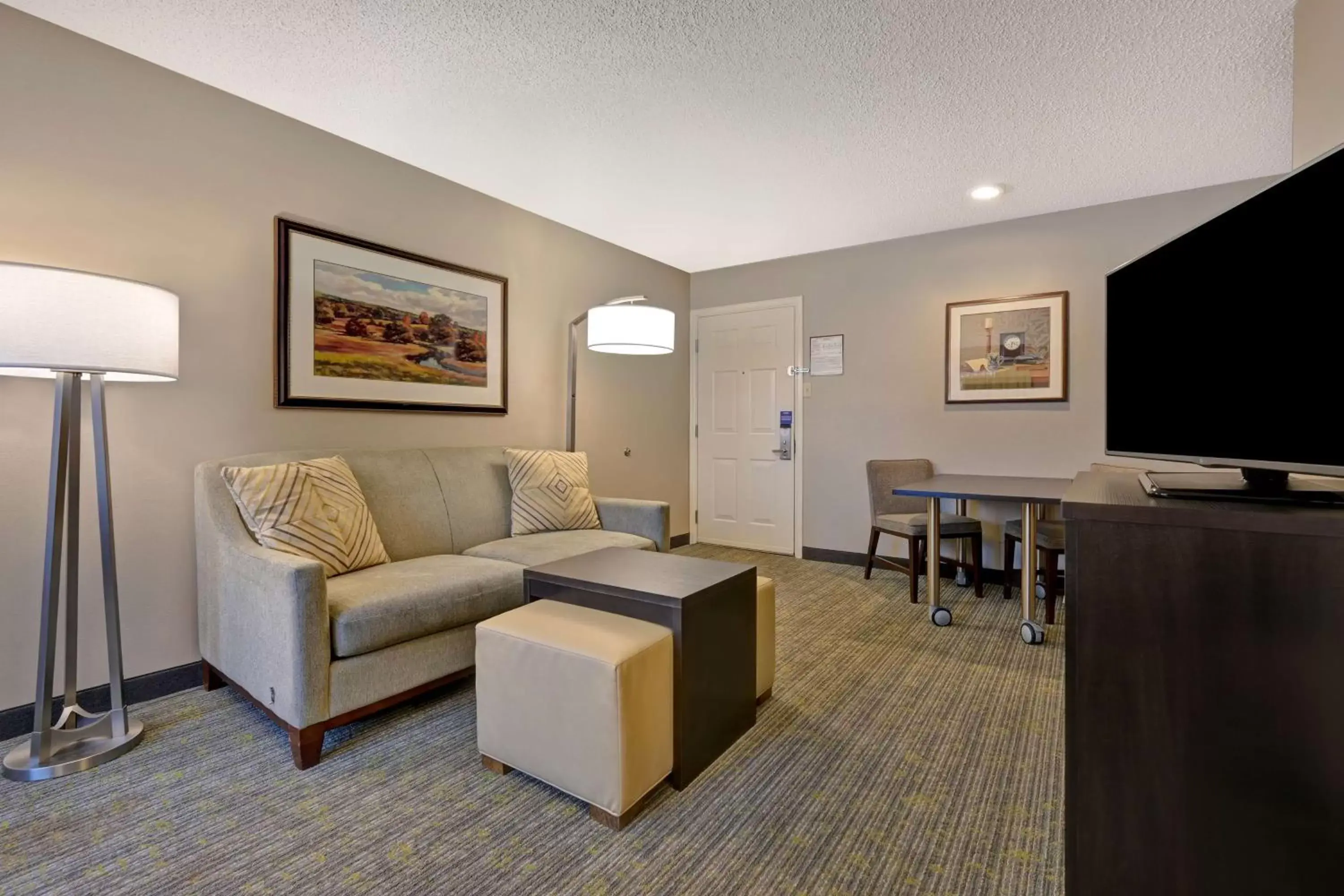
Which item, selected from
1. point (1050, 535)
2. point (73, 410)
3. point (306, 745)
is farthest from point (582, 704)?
point (1050, 535)

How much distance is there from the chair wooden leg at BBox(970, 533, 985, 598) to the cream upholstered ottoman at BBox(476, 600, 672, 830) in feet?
8.82

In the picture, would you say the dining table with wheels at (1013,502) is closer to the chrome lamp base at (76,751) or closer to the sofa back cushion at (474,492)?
the sofa back cushion at (474,492)

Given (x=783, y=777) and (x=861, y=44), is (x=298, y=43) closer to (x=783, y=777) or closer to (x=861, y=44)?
(x=861, y=44)

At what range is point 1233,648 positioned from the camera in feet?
2.86

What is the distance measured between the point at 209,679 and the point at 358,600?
1.00 m

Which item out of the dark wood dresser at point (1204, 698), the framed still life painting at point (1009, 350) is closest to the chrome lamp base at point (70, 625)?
the dark wood dresser at point (1204, 698)

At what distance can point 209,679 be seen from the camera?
2.38m

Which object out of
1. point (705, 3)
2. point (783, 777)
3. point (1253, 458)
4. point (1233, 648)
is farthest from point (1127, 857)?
point (705, 3)

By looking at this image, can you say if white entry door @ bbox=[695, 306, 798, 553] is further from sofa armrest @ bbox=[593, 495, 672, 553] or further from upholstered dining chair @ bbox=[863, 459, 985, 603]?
sofa armrest @ bbox=[593, 495, 672, 553]

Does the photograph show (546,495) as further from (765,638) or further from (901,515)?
(901,515)

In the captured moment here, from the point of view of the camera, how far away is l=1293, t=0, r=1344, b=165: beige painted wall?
67.4 inches

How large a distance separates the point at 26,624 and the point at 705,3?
10.1 feet

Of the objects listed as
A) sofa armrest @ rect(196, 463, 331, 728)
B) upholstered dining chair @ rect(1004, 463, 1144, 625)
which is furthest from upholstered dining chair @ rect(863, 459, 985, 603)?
sofa armrest @ rect(196, 463, 331, 728)

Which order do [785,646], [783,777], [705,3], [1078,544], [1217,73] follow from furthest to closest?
[785,646], [1217,73], [705,3], [783,777], [1078,544]
